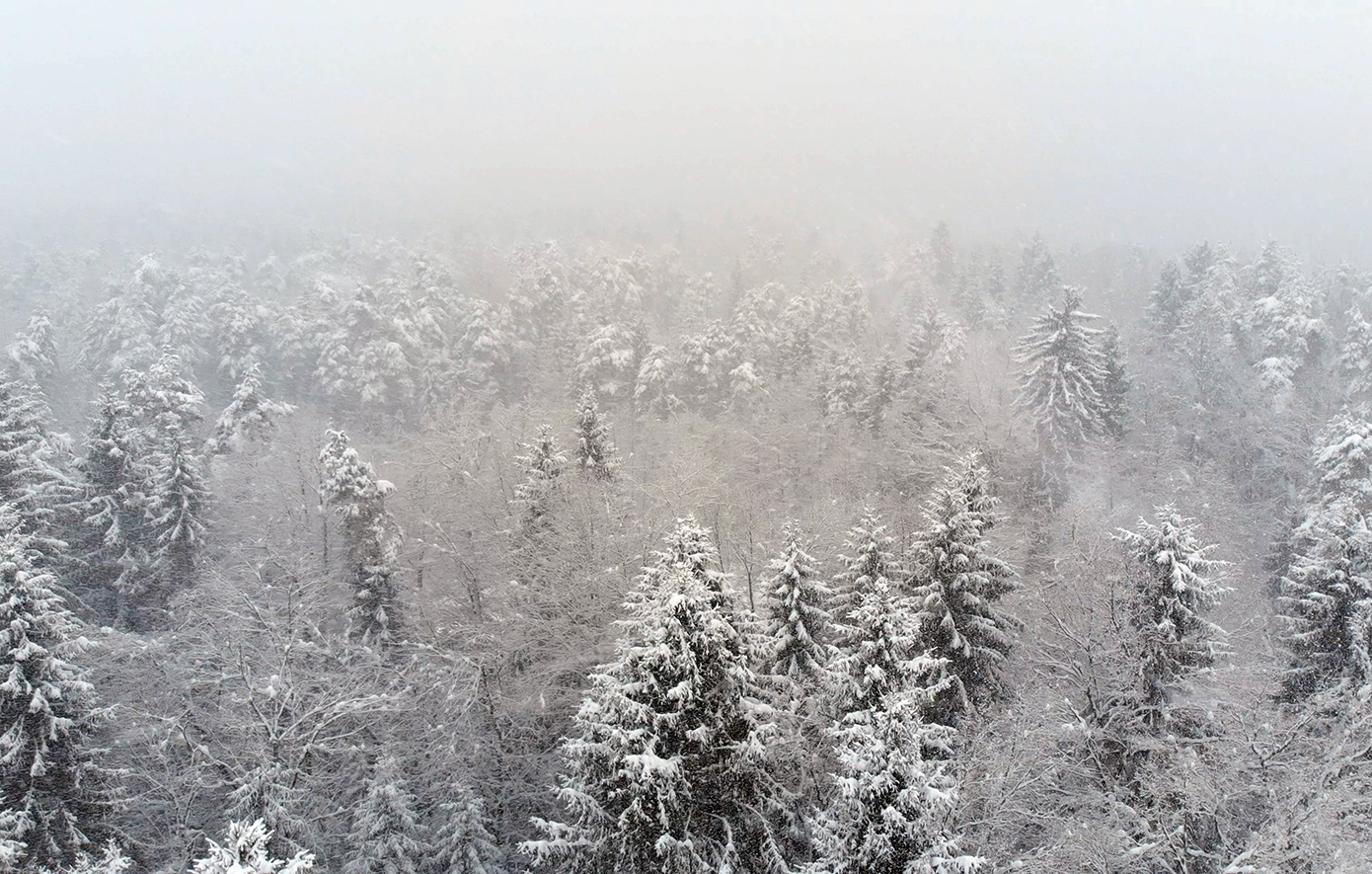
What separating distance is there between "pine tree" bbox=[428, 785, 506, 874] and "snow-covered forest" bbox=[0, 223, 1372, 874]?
0.13 metres

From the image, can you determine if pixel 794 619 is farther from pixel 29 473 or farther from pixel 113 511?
Result: pixel 29 473

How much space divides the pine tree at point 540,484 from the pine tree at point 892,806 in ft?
56.2

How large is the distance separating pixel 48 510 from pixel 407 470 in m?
15.0

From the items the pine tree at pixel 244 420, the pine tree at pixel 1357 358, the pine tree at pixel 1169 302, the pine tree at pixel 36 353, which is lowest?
the pine tree at pixel 244 420

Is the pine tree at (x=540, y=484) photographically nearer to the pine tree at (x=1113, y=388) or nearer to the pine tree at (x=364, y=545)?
the pine tree at (x=364, y=545)

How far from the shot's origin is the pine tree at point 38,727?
14188mm

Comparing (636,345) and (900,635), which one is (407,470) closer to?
(636,345)

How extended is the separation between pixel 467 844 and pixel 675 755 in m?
8.29

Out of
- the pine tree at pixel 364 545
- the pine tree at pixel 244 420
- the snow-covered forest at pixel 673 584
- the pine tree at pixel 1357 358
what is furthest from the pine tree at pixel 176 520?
the pine tree at pixel 1357 358

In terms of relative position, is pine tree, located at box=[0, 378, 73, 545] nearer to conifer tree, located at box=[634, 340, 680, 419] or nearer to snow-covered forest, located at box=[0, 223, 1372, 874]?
snow-covered forest, located at box=[0, 223, 1372, 874]

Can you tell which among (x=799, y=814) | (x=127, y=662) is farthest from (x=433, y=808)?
(x=799, y=814)

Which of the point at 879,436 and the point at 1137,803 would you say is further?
the point at 879,436

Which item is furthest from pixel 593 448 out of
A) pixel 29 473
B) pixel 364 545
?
pixel 29 473

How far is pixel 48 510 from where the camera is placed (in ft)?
79.5
